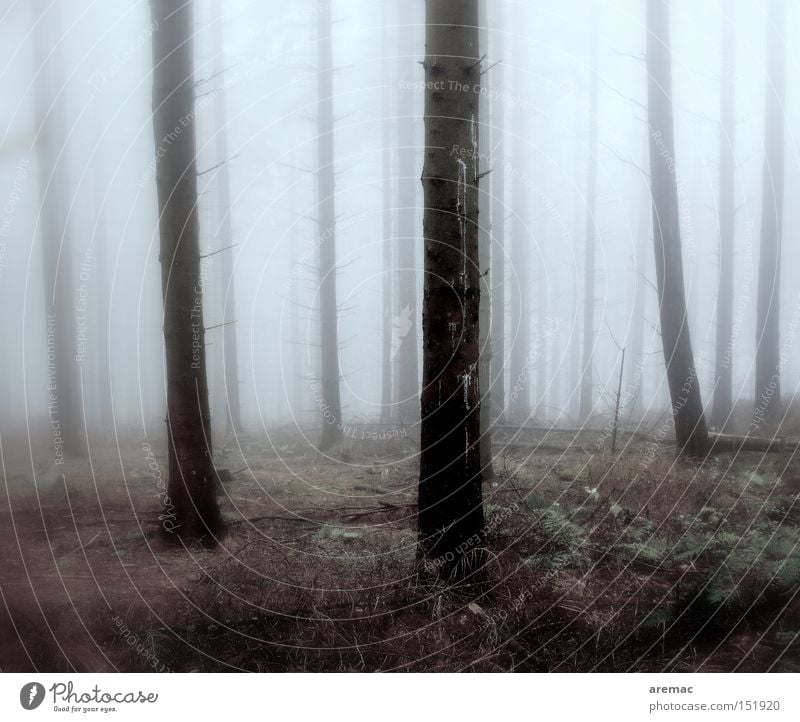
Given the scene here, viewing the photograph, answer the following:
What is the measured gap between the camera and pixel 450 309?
4.58 meters

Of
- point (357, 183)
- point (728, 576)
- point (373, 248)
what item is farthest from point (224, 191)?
point (728, 576)

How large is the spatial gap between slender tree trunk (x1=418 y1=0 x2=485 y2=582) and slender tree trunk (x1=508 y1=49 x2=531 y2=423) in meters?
5.53

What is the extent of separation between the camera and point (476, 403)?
4.69 metres

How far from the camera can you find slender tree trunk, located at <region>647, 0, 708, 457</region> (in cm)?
859

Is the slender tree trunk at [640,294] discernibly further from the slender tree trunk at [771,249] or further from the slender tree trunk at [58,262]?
the slender tree trunk at [58,262]

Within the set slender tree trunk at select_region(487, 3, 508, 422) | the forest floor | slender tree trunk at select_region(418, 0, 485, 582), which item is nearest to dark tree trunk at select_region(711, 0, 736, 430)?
slender tree trunk at select_region(487, 3, 508, 422)

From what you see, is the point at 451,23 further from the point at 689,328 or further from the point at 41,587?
the point at 689,328

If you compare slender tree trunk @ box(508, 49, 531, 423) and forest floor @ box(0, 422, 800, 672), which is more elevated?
slender tree trunk @ box(508, 49, 531, 423)

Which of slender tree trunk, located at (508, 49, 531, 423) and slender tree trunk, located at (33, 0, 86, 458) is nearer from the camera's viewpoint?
slender tree trunk, located at (33, 0, 86, 458)

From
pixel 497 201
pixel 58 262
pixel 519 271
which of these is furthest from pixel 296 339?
pixel 58 262

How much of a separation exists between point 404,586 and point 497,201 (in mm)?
9417

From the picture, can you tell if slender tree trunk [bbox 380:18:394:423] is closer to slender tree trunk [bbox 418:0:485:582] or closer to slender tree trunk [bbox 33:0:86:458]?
slender tree trunk [bbox 33:0:86:458]
